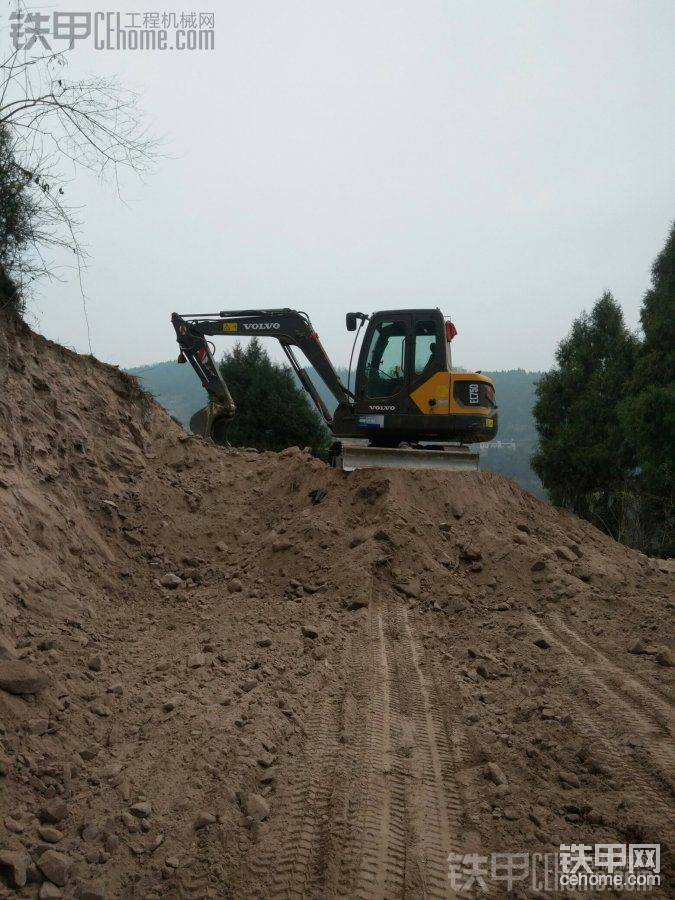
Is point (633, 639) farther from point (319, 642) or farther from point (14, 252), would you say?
point (14, 252)

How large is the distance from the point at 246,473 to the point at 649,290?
53.6ft

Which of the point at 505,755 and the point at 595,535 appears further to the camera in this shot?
the point at 595,535

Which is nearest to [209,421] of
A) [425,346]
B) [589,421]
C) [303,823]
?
[425,346]

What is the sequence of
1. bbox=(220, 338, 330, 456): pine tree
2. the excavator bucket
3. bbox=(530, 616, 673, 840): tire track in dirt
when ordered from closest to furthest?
bbox=(530, 616, 673, 840): tire track in dirt, the excavator bucket, bbox=(220, 338, 330, 456): pine tree

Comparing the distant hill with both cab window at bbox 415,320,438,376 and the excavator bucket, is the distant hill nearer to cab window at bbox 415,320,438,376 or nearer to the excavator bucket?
the excavator bucket

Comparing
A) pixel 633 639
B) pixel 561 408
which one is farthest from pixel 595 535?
pixel 561 408

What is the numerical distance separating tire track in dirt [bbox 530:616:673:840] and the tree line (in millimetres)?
14627

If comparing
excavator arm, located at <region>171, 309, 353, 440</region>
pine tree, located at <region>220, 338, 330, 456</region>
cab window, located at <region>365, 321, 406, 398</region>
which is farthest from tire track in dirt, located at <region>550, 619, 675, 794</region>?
pine tree, located at <region>220, 338, 330, 456</region>

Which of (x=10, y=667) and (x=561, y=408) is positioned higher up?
(x=561, y=408)

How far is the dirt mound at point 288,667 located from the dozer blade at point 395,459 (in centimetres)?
32

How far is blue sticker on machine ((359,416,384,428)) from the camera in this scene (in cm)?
1061

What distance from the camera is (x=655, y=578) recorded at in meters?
8.62

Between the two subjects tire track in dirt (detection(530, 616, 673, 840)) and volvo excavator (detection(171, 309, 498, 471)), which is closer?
tire track in dirt (detection(530, 616, 673, 840))

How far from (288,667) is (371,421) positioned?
592cm
